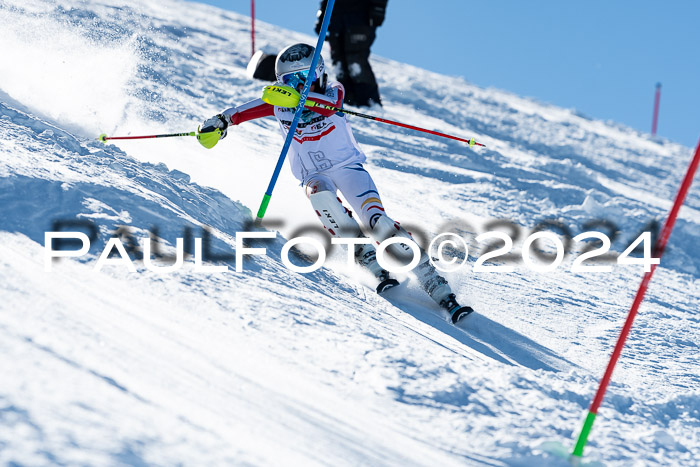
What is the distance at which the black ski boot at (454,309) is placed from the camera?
4.06 m

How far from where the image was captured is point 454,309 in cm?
410

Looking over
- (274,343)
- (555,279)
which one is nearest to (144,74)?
(555,279)

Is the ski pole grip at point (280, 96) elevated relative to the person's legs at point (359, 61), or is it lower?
lower

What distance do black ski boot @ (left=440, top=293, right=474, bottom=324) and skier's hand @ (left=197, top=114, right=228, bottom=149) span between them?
1.91 meters

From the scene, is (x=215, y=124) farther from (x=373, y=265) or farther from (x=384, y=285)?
(x=384, y=285)

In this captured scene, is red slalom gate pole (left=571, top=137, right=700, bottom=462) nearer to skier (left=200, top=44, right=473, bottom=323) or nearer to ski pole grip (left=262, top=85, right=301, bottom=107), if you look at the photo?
skier (left=200, top=44, right=473, bottom=323)

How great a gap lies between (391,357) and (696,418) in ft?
4.33

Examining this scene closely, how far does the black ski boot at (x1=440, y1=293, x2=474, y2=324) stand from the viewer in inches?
160

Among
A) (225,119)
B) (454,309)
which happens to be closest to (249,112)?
(225,119)

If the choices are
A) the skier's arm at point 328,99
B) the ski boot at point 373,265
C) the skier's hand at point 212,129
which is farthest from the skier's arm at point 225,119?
the ski boot at point 373,265

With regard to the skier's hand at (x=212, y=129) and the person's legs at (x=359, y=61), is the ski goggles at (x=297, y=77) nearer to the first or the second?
the skier's hand at (x=212, y=129)

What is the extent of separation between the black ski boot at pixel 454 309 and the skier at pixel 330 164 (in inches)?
6.5

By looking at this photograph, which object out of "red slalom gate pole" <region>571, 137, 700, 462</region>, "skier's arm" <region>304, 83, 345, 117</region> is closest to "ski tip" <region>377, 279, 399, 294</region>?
"skier's arm" <region>304, 83, 345, 117</region>

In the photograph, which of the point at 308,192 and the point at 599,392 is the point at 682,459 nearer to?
the point at 599,392
